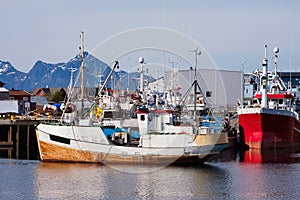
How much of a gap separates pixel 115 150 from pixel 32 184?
723cm

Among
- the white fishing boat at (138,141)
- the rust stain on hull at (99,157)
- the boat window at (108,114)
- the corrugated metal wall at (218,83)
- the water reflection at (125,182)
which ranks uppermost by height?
the corrugated metal wall at (218,83)

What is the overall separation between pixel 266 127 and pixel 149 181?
2059 cm

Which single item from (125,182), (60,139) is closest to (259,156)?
(60,139)

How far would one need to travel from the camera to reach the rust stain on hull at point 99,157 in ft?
123

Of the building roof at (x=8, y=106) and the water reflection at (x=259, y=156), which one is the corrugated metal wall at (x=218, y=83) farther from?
the water reflection at (x=259, y=156)

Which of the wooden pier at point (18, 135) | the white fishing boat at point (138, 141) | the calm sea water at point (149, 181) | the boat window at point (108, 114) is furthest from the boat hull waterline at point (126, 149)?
the wooden pier at point (18, 135)

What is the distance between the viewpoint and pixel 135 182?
107 feet

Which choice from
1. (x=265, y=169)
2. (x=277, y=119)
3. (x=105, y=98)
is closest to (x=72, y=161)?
(x=265, y=169)

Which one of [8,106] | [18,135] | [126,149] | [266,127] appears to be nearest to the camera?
[126,149]

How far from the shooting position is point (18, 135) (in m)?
55.4

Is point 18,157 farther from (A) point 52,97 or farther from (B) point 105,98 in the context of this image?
(A) point 52,97

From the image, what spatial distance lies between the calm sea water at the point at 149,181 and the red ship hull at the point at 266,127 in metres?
10.1

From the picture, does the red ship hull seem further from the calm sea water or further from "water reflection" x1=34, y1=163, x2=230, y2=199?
"water reflection" x1=34, y1=163, x2=230, y2=199

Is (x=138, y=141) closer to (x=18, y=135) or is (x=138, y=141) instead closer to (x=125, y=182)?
(x=125, y=182)
